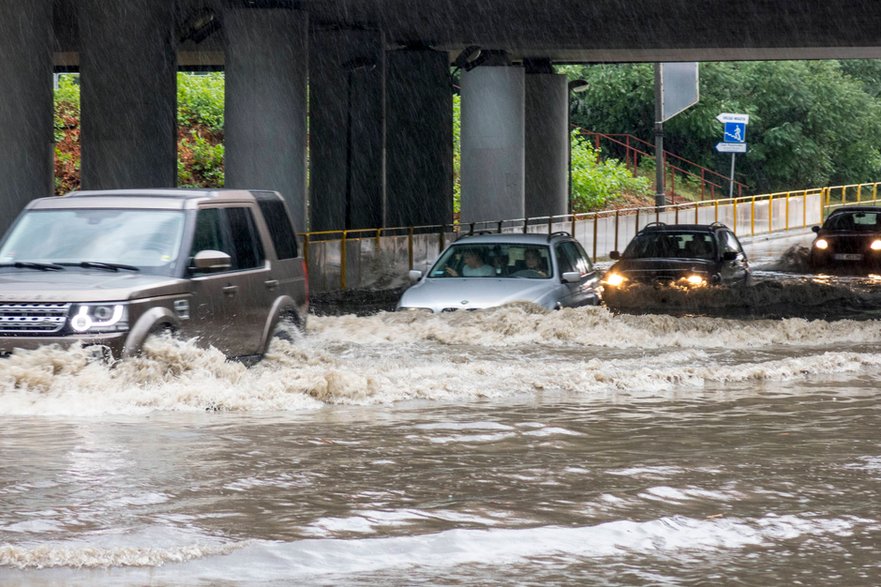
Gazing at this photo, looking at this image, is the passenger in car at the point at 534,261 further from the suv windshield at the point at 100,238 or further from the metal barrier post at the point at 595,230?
the metal barrier post at the point at 595,230

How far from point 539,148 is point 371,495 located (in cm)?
3606

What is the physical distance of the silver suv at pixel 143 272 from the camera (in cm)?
1040

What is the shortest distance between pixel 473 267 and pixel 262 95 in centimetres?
1208

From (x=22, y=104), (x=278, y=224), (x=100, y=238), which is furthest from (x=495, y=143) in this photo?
(x=100, y=238)

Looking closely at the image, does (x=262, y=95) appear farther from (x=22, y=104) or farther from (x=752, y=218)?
(x=752, y=218)

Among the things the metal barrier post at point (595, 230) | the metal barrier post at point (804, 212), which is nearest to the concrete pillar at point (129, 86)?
the metal barrier post at point (595, 230)

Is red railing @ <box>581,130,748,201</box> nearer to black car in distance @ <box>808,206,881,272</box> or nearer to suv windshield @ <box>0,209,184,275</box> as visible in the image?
black car in distance @ <box>808,206,881,272</box>

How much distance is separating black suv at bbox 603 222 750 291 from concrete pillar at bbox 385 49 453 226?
1555 cm

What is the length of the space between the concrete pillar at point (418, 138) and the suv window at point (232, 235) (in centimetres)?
2555

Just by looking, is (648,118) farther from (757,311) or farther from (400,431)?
(400,431)

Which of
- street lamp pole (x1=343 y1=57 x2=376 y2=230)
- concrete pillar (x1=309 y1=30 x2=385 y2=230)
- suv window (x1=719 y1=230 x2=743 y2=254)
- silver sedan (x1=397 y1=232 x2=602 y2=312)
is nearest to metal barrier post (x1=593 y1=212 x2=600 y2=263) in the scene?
concrete pillar (x1=309 y1=30 x2=385 y2=230)

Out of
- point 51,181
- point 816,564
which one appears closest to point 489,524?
point 816,564

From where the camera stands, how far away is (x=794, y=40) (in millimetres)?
32562

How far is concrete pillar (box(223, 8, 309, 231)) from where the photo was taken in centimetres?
2883
